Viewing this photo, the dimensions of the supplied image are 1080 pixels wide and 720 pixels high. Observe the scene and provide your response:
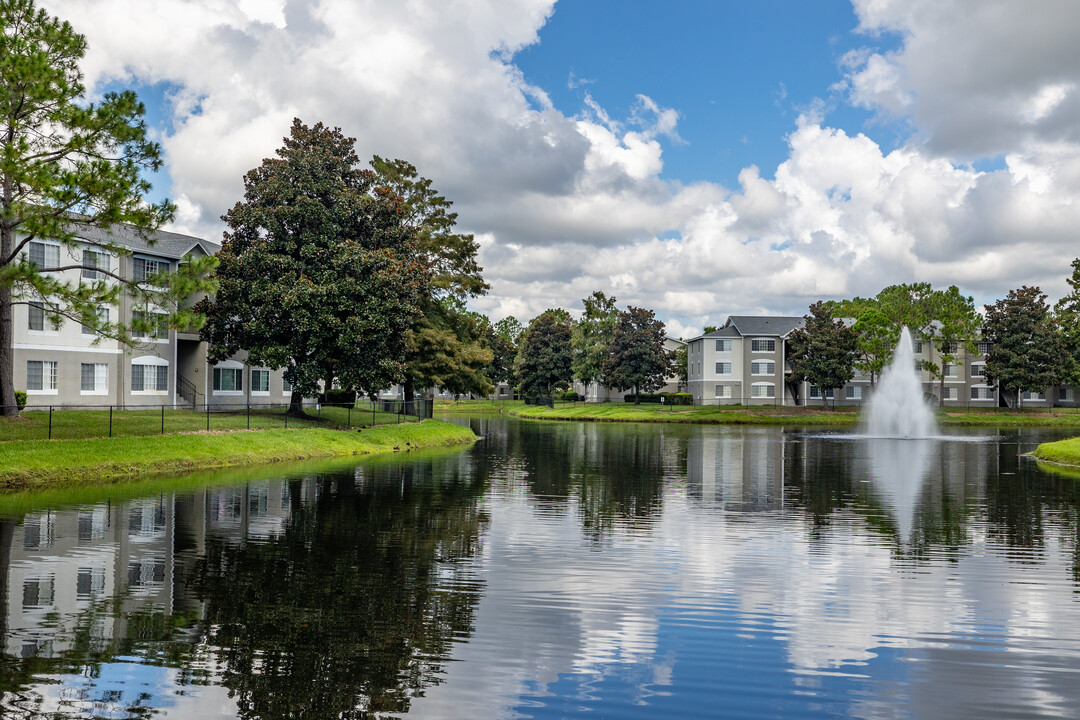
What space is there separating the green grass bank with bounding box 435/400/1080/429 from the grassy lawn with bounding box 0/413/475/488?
149ft

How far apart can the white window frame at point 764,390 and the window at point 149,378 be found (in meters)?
71.9

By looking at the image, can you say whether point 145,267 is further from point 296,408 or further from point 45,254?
point 296,408

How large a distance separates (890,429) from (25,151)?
193ft

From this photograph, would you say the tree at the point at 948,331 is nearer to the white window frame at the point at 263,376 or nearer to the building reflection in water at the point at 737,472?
the building reflection in water at the point at 737,472

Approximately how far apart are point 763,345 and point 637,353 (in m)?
15.9

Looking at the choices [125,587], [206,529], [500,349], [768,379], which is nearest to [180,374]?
[206,529]

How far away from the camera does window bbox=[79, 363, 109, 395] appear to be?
159 ft

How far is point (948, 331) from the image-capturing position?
322 ft

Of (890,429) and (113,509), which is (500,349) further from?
(113,509)

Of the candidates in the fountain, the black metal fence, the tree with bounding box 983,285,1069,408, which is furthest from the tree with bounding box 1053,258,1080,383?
the black metal fence

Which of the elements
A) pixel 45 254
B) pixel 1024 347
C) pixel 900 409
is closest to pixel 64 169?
pixel 45 254

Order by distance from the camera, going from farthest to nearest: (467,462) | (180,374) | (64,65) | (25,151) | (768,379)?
(768,379)
(180,374)
(467,462)
(64,65)
(25,151)

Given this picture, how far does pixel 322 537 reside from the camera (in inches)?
693

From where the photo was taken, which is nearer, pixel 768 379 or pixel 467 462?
pixel 467 462
